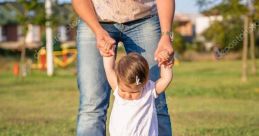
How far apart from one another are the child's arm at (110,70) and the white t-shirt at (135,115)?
6 centimetres

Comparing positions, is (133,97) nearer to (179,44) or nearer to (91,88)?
(91,88)

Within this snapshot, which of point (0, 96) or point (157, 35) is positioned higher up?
point (157, 35)

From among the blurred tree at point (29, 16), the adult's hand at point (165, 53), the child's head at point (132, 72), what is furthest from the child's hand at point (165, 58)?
the blurred tree at point (29, 16)

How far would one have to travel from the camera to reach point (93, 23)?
431 centimetres

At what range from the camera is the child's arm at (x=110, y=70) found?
4.28 m

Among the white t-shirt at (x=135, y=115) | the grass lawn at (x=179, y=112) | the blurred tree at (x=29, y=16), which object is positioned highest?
the blurred tree at (x=29, y=16)

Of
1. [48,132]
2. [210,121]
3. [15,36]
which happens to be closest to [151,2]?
[48,132]

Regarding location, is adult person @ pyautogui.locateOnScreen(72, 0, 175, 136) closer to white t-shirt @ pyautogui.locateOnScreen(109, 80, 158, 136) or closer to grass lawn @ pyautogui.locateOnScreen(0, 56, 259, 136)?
white t-shirt @ pyautogui.locateOnScreen(109, 80, 158, 136)

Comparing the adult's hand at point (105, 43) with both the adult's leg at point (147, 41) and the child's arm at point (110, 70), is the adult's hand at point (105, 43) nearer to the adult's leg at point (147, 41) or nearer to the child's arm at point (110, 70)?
the child's arm at point (110, 70)

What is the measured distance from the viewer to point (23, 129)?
8.12 meters

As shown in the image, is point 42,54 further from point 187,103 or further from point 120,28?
point 120,28

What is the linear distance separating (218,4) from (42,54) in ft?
51.5

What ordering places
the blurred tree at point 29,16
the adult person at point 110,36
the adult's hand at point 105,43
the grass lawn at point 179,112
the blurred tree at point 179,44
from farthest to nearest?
1. the blurred tree at point 179,44
2. the blurred tree at point 29,16
3. the grass lawn at point 179,112
4. the adult person at point 110,36
5. the adult's hand at point 105,43

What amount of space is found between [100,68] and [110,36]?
9.6 inches
